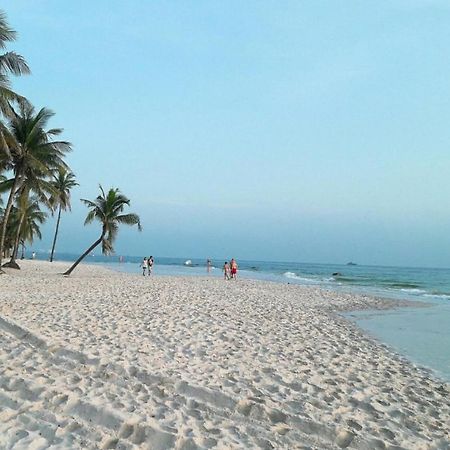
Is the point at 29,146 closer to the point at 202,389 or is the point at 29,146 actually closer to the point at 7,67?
the point at 7,67

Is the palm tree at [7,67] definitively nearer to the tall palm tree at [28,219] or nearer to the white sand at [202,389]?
the white sand at [202,389]

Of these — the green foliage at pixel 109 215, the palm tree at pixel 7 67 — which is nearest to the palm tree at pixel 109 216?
the green foliage at pixel 109 215

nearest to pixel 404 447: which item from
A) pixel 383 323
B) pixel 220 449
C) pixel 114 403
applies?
pixel 220 449

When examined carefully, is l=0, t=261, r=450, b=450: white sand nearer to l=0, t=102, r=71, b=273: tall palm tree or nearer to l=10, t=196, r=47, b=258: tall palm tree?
l=0, t=102, r=71, b=273: tall palm tree

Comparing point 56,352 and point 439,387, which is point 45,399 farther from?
point 439,387

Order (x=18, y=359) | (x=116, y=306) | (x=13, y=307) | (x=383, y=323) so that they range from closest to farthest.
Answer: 1. (x=18, y=359)
2. (x=13, y=307)
3. (x=116, y=306)
4. (x=383, y=323)

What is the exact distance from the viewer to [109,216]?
26312 millimetres

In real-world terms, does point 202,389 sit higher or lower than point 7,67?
lower

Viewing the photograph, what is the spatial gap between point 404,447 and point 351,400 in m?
1.17

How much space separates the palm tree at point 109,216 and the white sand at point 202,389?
1707cm

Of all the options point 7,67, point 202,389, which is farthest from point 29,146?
point 202,389

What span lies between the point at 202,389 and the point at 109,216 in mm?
22457

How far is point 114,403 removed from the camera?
4.53 m

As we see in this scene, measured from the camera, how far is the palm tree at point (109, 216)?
26250mm
